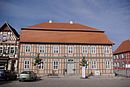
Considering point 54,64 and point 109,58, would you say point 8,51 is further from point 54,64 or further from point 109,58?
point 109,58

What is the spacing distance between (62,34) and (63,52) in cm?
435

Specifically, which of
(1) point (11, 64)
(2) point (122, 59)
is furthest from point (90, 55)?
(2) point (122, 59)

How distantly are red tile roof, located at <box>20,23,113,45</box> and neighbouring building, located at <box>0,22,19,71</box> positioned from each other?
7.09ft

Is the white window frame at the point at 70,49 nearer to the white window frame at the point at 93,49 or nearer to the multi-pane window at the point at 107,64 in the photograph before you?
the white window frame at the point at 93,49

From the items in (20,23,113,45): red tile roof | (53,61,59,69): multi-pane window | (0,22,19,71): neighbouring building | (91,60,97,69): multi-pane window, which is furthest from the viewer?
(20,23,113,45): red tile roof

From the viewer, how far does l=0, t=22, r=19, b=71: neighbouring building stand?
1361 inches

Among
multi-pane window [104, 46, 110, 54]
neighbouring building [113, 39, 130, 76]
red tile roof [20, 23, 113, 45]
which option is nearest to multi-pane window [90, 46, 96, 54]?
red tile roof [20, 23, 113, 45]

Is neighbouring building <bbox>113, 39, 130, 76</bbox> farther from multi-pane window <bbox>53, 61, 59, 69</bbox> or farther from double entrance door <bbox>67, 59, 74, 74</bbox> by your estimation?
multi-pane window <bbox>53, 61, 59, 69</bbox>

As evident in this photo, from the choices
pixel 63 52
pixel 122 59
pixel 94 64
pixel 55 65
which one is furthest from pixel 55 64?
pixel 122 59

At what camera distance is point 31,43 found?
34594 millimetres

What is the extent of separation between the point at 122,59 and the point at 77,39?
869 inches

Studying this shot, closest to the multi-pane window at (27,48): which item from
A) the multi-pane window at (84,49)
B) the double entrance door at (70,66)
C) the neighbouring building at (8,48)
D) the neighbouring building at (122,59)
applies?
the neighbouring building at (8,48)

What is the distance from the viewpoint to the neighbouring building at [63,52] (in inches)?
1345

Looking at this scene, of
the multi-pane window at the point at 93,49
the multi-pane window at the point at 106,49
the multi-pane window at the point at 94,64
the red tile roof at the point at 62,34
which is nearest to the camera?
the multi-pane window at the point at 94,64
